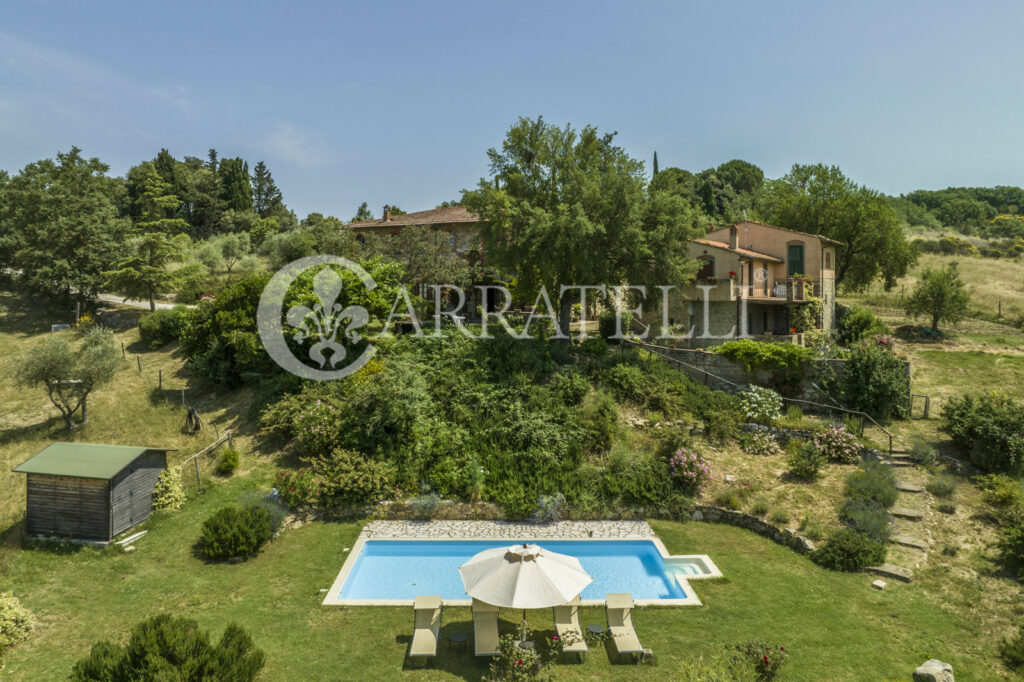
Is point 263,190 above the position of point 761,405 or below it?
above

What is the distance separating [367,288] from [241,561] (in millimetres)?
12484

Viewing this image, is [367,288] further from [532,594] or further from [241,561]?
[532,594]

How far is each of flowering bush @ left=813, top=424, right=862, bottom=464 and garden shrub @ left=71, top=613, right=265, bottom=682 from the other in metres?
16.8

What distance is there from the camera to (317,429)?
17031 millimetres

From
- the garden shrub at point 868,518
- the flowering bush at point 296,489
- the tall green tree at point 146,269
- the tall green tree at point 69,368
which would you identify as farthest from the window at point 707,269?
the tall green tree at point 146,269

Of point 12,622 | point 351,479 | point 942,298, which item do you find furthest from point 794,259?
point 12,622

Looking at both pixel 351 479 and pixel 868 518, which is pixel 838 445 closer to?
pixel 868 518

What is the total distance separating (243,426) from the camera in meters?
19.6

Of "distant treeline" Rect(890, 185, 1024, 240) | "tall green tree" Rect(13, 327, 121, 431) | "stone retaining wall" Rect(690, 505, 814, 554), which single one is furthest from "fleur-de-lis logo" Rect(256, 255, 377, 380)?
"distant treeline" Rect(890, 185, 1024, 240)

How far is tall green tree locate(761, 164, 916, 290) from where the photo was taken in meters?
34.8

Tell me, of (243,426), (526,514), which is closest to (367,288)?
(243,426)

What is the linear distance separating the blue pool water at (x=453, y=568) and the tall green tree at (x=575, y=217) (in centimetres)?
1179

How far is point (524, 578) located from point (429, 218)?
110ft

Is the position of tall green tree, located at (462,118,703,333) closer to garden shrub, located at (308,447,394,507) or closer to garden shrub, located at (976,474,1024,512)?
garden shrub, located at (308,447,394,507)
